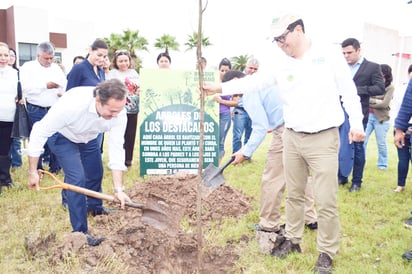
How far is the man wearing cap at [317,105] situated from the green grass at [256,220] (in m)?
0.44

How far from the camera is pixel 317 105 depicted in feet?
9.35

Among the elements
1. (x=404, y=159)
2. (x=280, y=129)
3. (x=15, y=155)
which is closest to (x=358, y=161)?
(x=404, y=159)

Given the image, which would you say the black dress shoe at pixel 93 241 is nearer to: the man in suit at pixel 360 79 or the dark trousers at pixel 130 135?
the dark trousers at pixel 130 135

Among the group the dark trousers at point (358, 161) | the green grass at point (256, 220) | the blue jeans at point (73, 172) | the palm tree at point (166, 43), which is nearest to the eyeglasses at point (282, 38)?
the green grass at point (256, 220)

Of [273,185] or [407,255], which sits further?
[273,185]

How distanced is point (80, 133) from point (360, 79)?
3.77m

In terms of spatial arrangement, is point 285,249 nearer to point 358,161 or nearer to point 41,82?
point 358,161

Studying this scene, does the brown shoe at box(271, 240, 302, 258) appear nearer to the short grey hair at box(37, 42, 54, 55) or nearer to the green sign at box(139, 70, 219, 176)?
the green sign at box(139, 70, 219, 176)

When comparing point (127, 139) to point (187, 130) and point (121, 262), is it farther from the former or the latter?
point (121, 262)

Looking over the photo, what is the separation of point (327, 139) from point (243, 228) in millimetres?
1536

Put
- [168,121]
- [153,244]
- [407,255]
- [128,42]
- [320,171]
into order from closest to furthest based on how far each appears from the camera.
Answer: [320,171] → [407,255] → [153,244] → [168,121] → [128,42]

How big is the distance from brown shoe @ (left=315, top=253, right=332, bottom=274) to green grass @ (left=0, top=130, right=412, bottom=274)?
0.24ft

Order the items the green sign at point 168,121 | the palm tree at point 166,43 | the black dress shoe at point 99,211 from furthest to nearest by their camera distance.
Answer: the palm tree at point 166,43, the green sign at point 168,121, the black dress shoe at point 99,211

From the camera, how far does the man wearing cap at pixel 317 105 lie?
2805 millimetres
